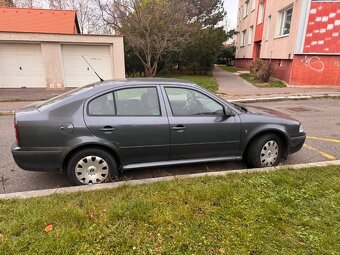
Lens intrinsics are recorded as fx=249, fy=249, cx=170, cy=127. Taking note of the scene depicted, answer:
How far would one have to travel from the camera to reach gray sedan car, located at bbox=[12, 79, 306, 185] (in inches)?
130

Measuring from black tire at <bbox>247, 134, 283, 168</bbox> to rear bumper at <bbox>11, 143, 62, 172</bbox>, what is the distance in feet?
9.47

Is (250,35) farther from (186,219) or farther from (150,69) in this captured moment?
(186,219)

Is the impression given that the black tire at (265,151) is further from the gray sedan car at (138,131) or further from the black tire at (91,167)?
the black tire at (91,167)

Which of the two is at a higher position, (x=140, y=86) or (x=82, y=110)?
(x=140, y=86)

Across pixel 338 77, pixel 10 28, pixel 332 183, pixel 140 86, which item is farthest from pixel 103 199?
pixel 10 28

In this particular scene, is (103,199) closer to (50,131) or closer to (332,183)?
(50,131)

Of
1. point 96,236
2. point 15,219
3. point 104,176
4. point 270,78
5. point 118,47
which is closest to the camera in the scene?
point 96,236

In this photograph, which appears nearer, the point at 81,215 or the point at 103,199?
the point at 81,215

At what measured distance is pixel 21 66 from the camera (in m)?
14.8

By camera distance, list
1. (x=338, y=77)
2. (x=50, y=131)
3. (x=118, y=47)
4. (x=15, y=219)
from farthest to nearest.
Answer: (x=118, y=47)
(x=338, y=77)
(x=50, y=131)
(x=15, y=219)

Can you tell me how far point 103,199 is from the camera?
3.01m

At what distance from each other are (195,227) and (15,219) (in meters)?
1.88

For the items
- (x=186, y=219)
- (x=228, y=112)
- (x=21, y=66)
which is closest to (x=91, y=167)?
(x=186, y=219)

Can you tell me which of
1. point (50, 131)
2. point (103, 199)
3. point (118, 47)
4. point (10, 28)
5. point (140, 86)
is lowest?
point (103, 199)
